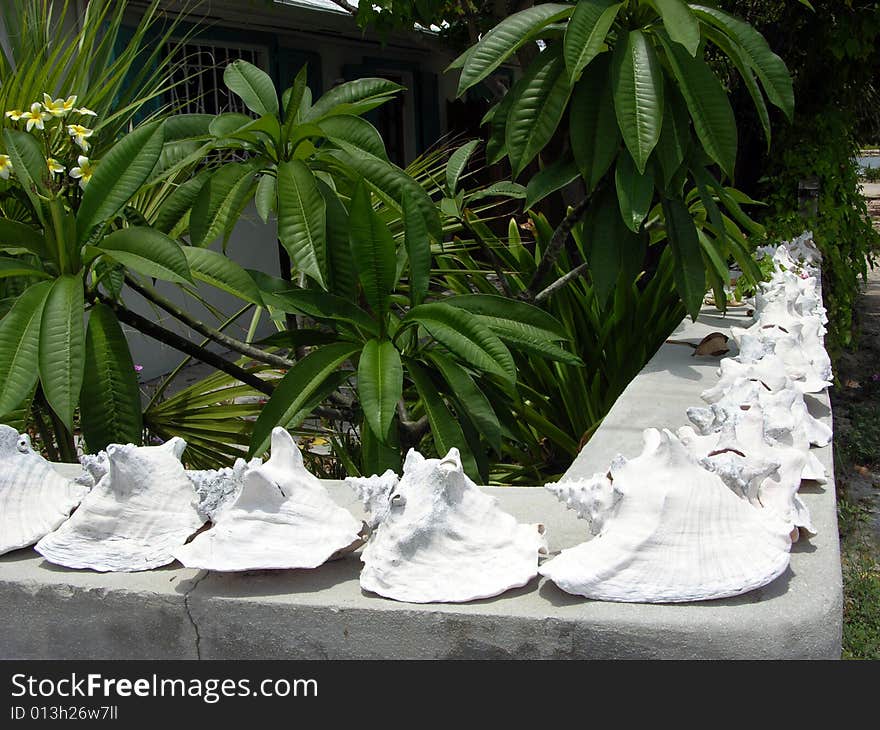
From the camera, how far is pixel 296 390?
213 cm

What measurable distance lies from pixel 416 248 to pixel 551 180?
566 millimetres

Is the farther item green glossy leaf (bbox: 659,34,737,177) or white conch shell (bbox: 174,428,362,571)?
green glossy leaf (bbox: 659,34,737,177)

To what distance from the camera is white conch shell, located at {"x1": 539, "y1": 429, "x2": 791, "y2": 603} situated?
4.46 feet

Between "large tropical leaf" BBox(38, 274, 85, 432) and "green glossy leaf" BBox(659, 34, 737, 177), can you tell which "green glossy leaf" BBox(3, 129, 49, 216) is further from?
"green glossy leaf" BBox(659, 34, 737, 177)

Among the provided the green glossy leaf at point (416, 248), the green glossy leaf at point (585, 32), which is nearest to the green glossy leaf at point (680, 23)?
the green glossy leaf at point (585, 32)

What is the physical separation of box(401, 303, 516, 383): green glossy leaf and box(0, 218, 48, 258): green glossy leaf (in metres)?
0.80

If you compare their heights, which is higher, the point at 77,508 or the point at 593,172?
the point at 593,172

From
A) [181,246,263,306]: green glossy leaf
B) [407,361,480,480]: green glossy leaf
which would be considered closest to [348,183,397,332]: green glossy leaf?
[407,361,480,480]: green glossy leaf

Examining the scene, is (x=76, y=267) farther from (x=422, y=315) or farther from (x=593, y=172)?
(x=593, y=172)

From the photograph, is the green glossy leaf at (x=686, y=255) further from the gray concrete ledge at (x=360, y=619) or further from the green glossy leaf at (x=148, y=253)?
the green glossy leaf at (x=148, y=253)

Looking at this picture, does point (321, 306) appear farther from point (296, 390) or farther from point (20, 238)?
point (20, 238)

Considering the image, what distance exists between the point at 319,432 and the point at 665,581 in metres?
1.90

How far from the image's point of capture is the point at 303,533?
150 cm

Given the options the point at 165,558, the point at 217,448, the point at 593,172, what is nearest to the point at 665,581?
the point at 165,558
